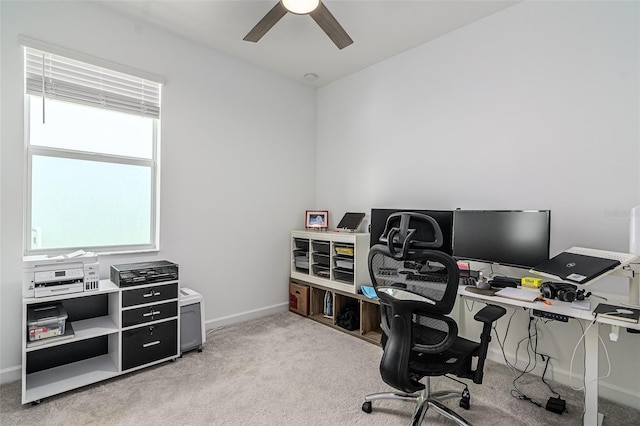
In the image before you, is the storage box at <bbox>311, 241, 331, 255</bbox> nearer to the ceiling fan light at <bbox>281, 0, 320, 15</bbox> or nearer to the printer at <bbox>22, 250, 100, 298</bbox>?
the printer at <bbox>22, 250, 100, 298</bbox>

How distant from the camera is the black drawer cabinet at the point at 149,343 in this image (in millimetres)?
2377

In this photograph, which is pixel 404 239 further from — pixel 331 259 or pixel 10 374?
pixel 10 374

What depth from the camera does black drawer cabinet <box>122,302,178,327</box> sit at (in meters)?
2.39

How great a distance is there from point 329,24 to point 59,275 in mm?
2593

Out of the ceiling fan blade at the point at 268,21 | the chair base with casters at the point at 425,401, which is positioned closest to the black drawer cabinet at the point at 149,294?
the chair base with casters at the point at 425,401

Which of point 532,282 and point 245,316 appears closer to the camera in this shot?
point 532,282

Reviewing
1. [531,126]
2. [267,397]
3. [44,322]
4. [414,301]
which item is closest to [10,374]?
[44,322]

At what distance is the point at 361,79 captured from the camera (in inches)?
148

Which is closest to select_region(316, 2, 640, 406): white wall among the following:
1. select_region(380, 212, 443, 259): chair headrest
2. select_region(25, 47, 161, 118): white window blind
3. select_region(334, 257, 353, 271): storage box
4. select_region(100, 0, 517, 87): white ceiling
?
select_region(100, 0, 517, 87): white ceiling

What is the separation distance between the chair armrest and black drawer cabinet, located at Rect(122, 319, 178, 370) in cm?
229

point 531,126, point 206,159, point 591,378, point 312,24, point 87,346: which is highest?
point 312,24

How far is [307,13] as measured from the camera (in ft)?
7.16

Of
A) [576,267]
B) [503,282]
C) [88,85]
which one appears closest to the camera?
[576,267]

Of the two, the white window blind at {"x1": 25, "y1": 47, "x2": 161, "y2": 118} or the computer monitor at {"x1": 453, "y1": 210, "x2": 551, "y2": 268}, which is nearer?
the computer monitor at {"x1": 453, "y1": 210, "x2": 551, "y2": 268}
